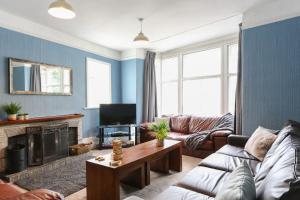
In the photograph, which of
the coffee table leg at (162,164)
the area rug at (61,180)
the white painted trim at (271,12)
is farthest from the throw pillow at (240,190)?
the white painted trim at (271,12)

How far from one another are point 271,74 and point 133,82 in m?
3.26

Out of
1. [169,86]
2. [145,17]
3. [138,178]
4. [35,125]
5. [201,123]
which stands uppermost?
[145,17]

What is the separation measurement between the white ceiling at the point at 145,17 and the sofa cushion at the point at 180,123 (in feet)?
6.28

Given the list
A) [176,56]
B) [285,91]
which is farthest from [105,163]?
[176,56]

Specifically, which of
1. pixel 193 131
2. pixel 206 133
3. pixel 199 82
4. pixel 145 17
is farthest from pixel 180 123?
pixel 145 17

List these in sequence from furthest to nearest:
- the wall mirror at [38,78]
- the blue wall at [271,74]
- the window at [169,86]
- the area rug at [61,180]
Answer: the window at [169,86]
the wall mirror at [38,78]
the blue wall at [271,74]
the area rug at [61,180]

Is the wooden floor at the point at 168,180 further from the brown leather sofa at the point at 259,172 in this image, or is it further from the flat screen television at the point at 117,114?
the flat screen television at the point at 117,114

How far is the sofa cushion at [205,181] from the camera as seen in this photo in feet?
5.28

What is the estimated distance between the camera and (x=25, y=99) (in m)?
3.38

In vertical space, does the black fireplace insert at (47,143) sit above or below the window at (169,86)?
below

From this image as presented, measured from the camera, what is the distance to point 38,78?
11.6 feet

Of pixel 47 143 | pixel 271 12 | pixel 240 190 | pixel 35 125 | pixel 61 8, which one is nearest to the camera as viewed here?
pixel 240 190

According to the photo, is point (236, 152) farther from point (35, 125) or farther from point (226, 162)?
point (35, 125)

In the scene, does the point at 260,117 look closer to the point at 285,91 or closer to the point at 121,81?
the point at 285,91
